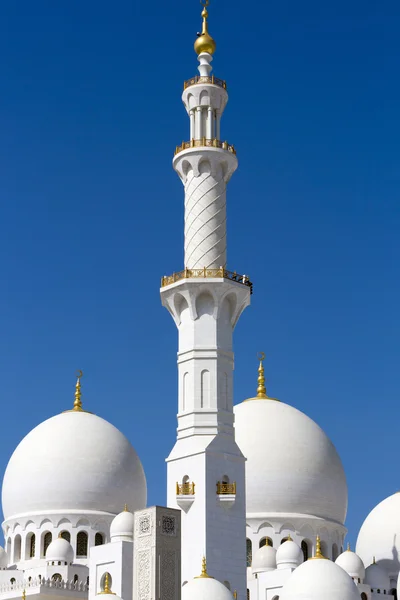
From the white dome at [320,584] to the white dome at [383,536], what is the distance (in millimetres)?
10422

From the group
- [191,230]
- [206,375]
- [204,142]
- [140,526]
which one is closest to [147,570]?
[140,526]

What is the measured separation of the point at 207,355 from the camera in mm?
36844

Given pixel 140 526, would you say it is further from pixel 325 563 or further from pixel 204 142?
pixel 204 142

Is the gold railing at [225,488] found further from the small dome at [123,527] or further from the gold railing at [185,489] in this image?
the small dome at [123,527]

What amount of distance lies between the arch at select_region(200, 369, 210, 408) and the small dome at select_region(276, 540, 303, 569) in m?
6.25

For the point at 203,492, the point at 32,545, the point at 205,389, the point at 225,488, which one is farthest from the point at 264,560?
the point at 32,545

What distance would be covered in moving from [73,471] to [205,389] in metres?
10.3

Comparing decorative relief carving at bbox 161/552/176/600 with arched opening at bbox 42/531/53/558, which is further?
arched opening at bbox 42/531/53/558

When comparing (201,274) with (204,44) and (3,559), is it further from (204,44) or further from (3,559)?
(3,559)

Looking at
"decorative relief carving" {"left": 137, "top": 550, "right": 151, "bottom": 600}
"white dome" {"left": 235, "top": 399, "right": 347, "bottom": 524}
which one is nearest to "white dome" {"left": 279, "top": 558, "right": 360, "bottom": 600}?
"decorative relief carving" {"left": 137, "top": 550, "right": 151, "bottom": 600}

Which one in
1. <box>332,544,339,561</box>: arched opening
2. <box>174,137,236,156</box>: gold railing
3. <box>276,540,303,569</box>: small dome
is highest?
<box>174,137,236,156</box>: gold railing

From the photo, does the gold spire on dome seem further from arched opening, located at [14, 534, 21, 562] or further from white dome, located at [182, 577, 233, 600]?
white dome, located at [182, 577, 233, 600]

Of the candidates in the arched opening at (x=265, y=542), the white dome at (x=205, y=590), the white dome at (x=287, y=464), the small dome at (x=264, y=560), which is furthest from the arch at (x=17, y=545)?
the white dome at (x=205, y=590)

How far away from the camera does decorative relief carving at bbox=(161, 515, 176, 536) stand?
103 ft
